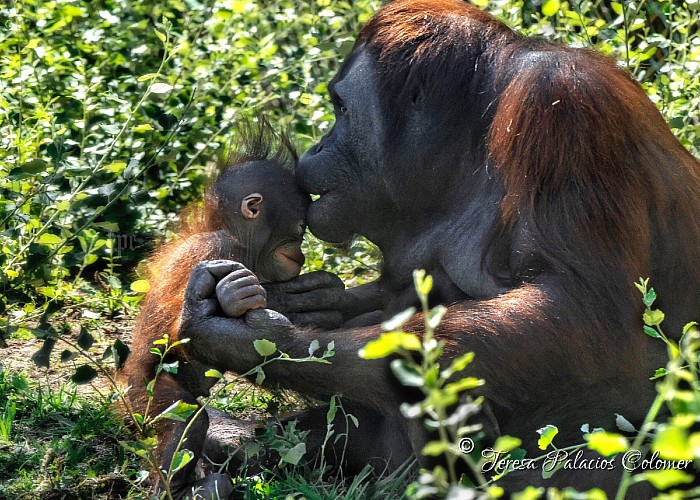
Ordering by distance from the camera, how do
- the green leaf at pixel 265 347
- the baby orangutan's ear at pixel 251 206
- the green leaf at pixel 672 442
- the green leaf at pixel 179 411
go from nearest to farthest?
the green leaf at pixel 672 442 < the green leaf at pixel 179 411 < the green leaf at pixel 265 347 < the baby orangutan's ear at pixel 251 206

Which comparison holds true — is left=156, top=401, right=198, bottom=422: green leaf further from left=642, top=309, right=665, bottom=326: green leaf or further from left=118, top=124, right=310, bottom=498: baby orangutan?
left=642, top=309, right=665, bottom=326: green leaf

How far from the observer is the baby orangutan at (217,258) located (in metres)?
3.38

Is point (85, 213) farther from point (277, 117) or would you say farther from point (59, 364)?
point (277, 117)

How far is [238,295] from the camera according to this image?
11.0 feet

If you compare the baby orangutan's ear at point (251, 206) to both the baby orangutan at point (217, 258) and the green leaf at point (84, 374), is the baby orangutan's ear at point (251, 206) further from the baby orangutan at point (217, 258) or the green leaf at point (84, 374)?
the green leaf at point (84, 374)


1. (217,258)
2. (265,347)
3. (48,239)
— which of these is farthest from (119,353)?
(48,239)

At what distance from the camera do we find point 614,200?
122 inches

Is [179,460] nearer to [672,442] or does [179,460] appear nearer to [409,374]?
[409,374]

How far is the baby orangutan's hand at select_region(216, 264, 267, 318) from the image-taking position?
3348 millimetres

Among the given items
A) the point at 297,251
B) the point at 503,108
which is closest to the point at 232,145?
the point at 297,251

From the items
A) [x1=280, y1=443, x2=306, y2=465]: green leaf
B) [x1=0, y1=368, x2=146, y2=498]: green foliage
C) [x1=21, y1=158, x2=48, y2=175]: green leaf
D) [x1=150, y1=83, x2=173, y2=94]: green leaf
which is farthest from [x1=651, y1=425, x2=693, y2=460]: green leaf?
[x1=21, y1=158, x2=48, y2=175]: green leaf

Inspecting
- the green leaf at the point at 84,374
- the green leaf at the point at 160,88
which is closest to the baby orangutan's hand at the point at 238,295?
the green leaf at the point at 84,374

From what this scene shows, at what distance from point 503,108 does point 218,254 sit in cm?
120

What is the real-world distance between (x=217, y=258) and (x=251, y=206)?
11.2 inches
